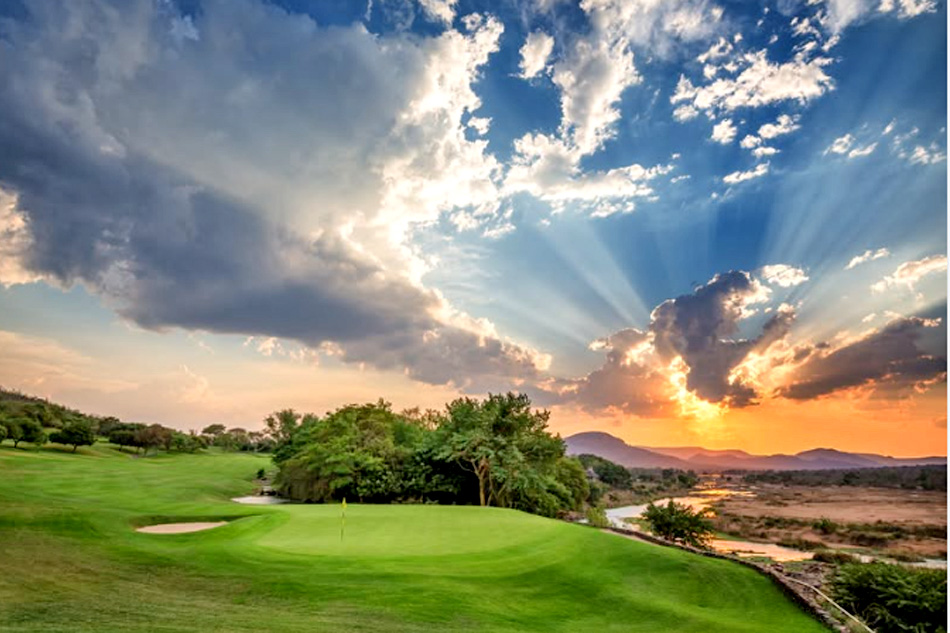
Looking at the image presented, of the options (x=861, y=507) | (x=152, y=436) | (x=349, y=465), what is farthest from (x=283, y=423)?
(x=861, y=507)

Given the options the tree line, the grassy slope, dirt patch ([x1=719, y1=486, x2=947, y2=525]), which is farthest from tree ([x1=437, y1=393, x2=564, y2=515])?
the tree line

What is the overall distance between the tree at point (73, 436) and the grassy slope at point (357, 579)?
5237cm

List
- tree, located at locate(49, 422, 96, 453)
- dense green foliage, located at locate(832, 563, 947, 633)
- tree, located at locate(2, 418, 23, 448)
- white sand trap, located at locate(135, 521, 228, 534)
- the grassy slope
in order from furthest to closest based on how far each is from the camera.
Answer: tree, located at locate(49, 422, 96, 453) < tree, located at locate(2, 418, 23, 448) < white sand trap, located at locate(135, 521, 228, 534) < dense green foliage, located at locate(832, 563, 947, 633) < the grassy slope

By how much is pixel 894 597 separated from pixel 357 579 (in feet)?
47.7

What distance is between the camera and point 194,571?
488 inches

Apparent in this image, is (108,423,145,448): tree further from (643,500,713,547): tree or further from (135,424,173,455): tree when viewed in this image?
(643,500,713,547): tree

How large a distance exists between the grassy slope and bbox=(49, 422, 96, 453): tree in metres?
52.4

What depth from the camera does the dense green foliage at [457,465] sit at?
37219 millimetres

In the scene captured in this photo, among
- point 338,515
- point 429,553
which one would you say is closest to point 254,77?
point 338,515

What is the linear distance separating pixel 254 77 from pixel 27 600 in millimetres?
25091

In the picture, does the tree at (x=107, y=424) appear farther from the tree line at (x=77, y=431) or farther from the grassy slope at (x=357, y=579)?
the grassy slope at (x=357, y=579)

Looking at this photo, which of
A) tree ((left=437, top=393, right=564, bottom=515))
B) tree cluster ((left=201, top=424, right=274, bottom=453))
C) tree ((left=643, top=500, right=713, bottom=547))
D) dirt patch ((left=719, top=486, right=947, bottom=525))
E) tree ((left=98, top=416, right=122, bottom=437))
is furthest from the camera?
tree cluster ((left=201, top=424, right=274, bottom=453))

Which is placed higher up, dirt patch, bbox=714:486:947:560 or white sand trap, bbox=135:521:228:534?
white sand trap, bbox=135:521:228:534

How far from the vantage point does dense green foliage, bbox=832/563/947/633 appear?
1312cm
